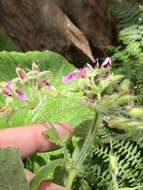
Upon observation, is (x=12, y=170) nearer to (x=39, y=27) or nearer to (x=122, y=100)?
(x=122, y=100)

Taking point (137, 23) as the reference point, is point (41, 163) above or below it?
below

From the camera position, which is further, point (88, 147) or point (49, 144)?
point (49, 144)

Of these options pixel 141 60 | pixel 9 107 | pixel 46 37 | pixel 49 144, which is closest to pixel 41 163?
pixel 49 144

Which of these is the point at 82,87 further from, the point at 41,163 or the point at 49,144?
the point at 41,163

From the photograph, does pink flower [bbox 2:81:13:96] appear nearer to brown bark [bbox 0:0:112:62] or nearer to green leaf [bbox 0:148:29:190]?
green leaf [bbox 0:148:29:190]

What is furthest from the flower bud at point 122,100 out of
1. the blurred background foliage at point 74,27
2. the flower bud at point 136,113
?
the blurred background foliage at point 74,27

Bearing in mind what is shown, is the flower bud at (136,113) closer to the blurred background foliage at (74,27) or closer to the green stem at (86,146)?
the green stem at (86,146)

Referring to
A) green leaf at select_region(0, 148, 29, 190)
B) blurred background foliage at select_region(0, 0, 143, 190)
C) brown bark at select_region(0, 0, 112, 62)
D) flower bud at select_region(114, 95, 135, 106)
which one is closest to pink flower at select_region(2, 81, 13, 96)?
green leaf at select_region(0, 148, 29, 190)

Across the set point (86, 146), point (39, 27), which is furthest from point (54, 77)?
point (86, 146)
